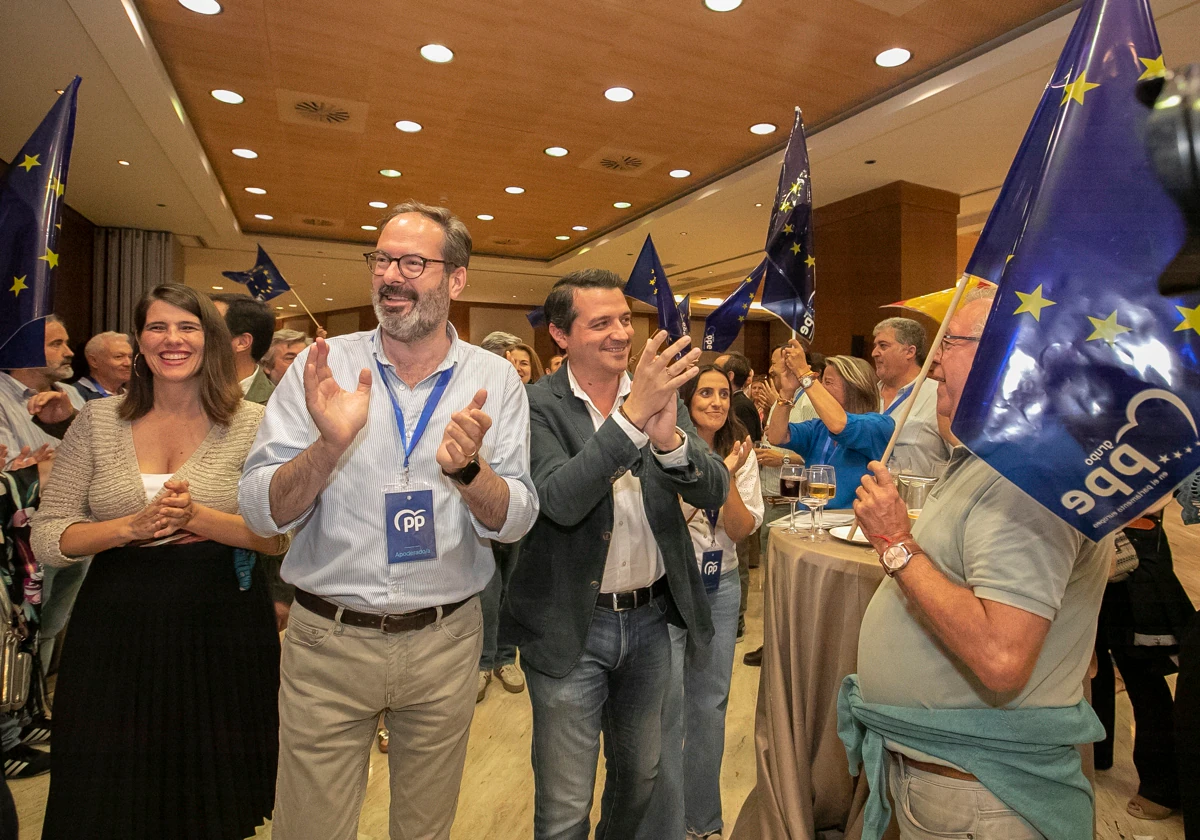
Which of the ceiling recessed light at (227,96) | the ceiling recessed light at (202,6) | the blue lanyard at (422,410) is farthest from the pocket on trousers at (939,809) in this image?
the ceiling recessed light at (227,96)

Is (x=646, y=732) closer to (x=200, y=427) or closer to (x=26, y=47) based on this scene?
(x=200, y=427)

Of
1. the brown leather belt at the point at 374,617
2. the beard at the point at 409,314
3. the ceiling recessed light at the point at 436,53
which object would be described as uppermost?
the ceiling recessed light at the point at 436,53

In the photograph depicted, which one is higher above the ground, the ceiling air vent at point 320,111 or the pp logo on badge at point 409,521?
the ceiling air vent at point 320,111

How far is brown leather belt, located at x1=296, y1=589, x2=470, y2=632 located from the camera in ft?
4.86

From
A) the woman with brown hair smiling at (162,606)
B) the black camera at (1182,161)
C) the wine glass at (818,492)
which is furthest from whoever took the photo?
the wine glass at (818,492)

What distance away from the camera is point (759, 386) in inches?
178

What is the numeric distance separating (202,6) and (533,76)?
192 centimetres

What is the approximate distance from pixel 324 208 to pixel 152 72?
372 centimetres

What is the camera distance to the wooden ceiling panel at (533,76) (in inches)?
153

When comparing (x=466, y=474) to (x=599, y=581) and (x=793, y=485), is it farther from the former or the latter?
(x=793, y=485)

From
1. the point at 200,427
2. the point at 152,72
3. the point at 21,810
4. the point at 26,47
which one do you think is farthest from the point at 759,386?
the point at 26,47

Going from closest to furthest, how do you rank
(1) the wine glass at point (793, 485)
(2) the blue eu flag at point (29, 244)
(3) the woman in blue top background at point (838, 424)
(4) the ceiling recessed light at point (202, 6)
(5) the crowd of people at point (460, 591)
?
1. (5) the crowd of people at point (460, 591)
2. (2) the blue eu flag at point (29, 244)
3. (1) the wine glass at point (793, 485)
4. (3) the woman in blue top background at point (838, 424)
5. (4) the ceiling recessed light at point (202, 6)

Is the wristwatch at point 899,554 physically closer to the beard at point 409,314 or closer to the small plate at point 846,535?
the small plate at point 846,535

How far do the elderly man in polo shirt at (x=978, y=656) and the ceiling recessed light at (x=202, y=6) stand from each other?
428cm
